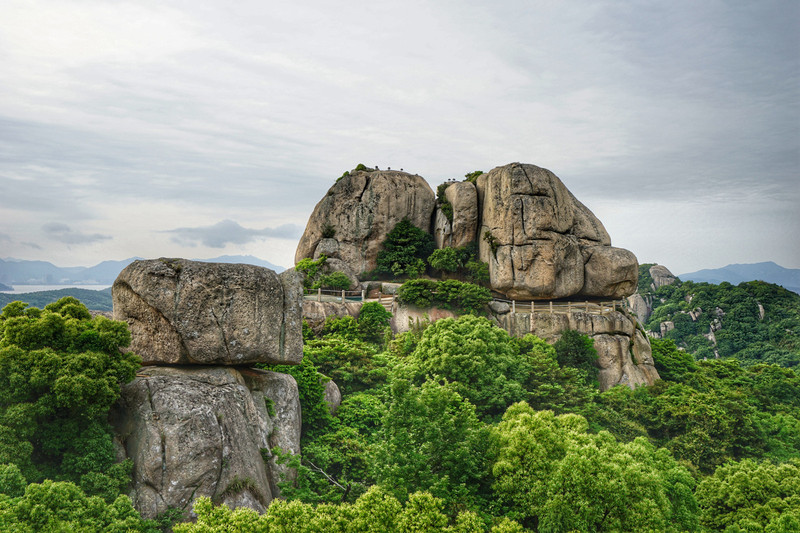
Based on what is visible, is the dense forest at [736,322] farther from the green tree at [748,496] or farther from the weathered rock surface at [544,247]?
the green tree at [748,496]

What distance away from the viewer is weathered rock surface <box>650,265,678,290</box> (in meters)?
103

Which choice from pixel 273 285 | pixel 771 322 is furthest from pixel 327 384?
pixel 771 322

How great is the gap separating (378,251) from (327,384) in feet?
68.1

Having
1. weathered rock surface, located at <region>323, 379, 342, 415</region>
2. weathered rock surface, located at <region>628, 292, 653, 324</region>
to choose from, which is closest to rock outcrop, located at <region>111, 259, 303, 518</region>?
weathered rock surface, located at <region>323, 379, 342, 415</region>

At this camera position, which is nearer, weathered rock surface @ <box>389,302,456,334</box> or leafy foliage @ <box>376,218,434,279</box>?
weathered rock surface @ <box>389,302,456,334</box>

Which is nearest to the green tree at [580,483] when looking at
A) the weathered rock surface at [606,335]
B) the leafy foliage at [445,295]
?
the weathered rock surface at [606,335]

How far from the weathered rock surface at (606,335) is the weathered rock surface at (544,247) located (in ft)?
7.77

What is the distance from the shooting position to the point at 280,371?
20.3 m

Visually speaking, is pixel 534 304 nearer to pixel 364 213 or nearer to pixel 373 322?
pixel 373 322

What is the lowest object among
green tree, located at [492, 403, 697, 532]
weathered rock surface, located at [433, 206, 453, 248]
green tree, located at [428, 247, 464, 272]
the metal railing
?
green tree, located at [492, 403, 697, 532]

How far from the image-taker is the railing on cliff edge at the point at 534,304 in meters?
36.5

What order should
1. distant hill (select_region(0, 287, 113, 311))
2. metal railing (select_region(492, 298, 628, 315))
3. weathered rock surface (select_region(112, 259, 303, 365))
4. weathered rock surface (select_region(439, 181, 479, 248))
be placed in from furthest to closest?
weathered rock surface (select_region(439, 181, 479, 248))
metal railing (select_region(492, 298, 628, 315))
distant hill (select_region(0, 287, 113, 311))
weathered rock surface (select_region(112, 259, 303, 365))

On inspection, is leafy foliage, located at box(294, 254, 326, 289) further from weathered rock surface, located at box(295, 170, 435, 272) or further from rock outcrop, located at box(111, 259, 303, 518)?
rock outcrop, located at box(111, 259, 303, 518)

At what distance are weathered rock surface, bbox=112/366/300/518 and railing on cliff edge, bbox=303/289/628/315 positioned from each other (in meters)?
19.3
